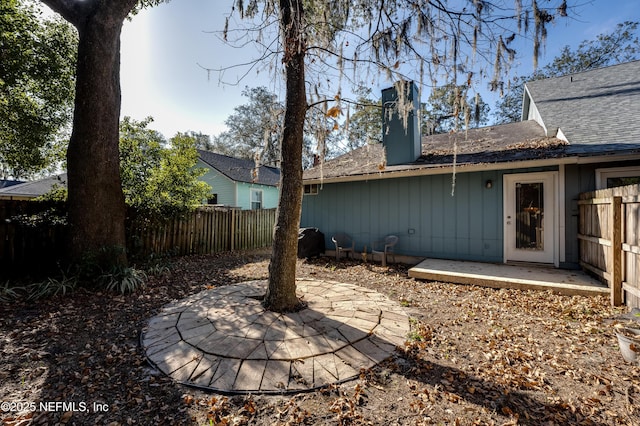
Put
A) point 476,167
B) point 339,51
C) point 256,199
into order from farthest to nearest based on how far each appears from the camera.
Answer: point 256,199, point 476,167, point 339,51

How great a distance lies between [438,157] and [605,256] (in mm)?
3802

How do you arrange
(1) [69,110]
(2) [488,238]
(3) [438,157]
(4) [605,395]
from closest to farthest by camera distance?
(4) [605,395] → (2) [488,238] → (3) [438,157] → (1) [69,110]

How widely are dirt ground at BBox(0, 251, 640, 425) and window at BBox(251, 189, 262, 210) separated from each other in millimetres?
11419

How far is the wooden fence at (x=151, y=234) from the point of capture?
4922mm

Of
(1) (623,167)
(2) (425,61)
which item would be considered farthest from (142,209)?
(1) (623,167)

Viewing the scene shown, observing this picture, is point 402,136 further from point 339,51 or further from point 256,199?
point 256,199

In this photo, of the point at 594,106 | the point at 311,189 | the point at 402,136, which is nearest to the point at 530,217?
the point at 402,136

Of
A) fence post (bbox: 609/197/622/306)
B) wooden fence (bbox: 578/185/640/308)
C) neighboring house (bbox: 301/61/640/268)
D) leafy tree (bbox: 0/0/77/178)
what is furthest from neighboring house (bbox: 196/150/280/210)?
fence post (bbox: 609/197/622/306)

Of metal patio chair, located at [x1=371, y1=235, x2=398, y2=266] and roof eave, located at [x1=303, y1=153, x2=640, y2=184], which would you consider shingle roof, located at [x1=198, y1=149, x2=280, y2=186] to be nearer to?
roof eave, located at [x1=303, y1=153, x2=640, y2=184]

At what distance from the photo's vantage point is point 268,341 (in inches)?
103

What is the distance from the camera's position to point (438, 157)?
689 cm

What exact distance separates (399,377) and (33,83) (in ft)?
37.7

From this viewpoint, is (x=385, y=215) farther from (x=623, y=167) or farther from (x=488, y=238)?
(x=623, y=167)

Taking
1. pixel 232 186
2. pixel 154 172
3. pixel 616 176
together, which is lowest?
pixel 616 176
